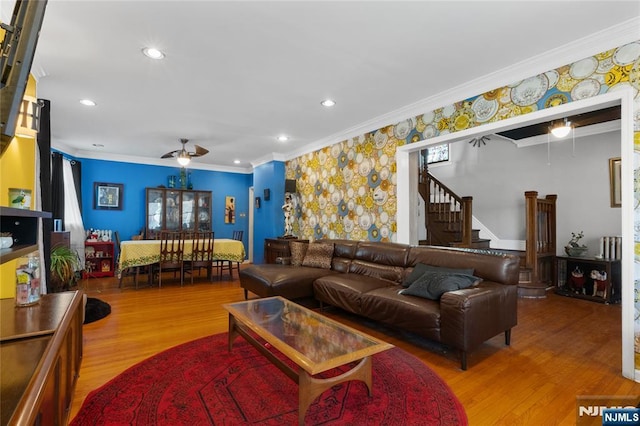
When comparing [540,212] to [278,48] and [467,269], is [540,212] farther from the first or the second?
[278,48]

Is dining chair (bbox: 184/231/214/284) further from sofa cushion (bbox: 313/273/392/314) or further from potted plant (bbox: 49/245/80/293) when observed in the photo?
sofa cushion (bbox: 313/273/392/314)

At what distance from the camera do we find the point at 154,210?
7297 mm

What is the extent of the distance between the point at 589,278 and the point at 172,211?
8039mm

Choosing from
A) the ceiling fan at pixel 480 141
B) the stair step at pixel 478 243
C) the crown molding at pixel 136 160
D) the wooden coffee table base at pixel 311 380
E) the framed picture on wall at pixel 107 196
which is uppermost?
the ceiling fan at pixel 480 141

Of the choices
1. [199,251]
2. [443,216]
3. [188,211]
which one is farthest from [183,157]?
[443,216]

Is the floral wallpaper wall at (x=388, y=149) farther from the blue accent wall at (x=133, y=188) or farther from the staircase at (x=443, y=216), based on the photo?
the blue accent wall at (x=133, y=188)

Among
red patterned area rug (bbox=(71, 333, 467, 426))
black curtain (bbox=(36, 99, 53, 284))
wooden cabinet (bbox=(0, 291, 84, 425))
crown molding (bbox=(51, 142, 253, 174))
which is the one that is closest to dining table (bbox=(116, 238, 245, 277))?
black curtain (bbox=(36, 99, 53, 284))

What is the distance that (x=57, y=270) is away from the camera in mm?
4059

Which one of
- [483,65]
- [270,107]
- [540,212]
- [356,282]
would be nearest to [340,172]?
[270,107]

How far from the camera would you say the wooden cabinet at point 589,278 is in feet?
14.3

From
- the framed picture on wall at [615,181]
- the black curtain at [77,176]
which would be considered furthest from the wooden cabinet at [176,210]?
the framed picture on wall at [615,181]

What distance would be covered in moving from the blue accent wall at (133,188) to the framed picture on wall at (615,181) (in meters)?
7.71

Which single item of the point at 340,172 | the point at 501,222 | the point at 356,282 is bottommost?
the point at 356,282

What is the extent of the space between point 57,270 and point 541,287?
6.66m
